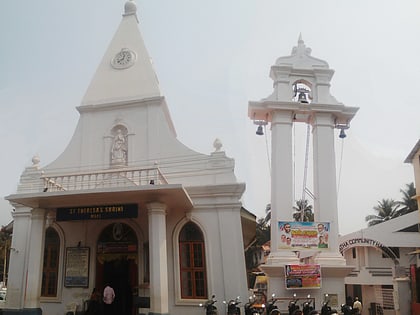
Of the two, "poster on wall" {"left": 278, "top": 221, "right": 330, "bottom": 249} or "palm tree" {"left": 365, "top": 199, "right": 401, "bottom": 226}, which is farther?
"palm tree" {"left": 365, "top": 199, "right": 401, "bottom": 226}

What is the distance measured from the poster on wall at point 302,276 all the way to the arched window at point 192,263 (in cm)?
241

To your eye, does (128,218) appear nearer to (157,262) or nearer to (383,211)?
(157,262)

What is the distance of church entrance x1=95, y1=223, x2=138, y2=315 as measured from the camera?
13.9 m

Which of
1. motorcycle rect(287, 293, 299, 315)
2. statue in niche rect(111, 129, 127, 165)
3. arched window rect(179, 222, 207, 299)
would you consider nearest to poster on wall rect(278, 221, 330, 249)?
motorcycle rect(287, 293, 299, 315)

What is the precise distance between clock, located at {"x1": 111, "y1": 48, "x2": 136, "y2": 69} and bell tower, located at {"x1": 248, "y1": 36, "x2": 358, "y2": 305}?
16.1 ft

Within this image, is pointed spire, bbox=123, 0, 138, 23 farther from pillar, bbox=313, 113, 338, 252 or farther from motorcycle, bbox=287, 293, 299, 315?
motorcycle, bbox=287, 293, 299, 315

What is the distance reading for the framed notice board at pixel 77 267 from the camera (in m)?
13.9

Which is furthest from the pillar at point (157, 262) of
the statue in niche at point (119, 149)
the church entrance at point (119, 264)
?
the statue in niche at point (119, 149)

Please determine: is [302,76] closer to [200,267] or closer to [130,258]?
[200,267]

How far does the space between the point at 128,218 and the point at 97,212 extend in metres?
0.95

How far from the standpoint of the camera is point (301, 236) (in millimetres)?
13023

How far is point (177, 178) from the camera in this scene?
1413 centimetres

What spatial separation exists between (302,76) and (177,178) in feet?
16.6

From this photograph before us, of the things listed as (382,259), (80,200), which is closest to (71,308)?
(80,200)
